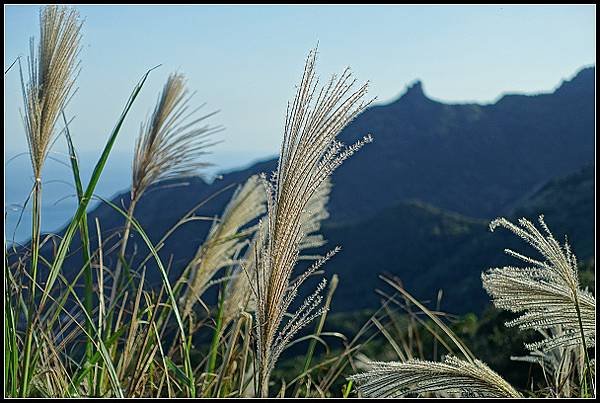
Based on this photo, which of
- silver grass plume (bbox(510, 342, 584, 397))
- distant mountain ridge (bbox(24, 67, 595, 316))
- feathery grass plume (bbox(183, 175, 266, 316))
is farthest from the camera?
distant mountain ridge (bbox(24, 67, 595, 316))

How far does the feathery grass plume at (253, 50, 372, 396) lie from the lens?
4.06ft

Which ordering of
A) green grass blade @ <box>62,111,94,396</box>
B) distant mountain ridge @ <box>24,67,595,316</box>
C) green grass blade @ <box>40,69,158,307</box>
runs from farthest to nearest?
distant mountain ridge @ <box>24,67,595,316</box> < green grass blade @ <box>62,111,94,396</box> < green grass blade @ <box>40,69,158,307</box>

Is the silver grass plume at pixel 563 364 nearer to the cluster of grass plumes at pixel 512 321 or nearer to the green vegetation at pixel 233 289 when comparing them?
the green vegetation at pixel 233 289

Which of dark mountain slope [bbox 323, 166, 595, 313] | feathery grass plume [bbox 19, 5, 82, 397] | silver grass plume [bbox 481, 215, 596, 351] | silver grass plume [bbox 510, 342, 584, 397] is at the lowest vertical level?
dark mountain slope [bbox 323, 166, 595, 313]

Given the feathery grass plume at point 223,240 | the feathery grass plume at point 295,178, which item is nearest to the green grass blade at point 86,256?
the feathery grass plume at point 223,240

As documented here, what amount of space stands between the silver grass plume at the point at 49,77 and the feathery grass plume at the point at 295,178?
2.51 ft

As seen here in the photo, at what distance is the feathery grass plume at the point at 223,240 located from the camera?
7.91 feet

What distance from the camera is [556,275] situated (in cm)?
137

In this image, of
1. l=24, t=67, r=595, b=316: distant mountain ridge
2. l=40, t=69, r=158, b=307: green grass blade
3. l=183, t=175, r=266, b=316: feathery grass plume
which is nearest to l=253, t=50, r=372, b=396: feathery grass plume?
l=40, t=69, r=158, b=307: green grass blade

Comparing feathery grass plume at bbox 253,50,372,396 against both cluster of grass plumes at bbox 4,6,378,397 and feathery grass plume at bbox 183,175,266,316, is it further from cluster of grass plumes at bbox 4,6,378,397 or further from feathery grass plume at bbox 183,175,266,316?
feathery grass plume at bbox 183,175,266,316

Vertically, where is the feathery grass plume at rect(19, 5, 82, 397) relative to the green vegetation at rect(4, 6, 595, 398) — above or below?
above

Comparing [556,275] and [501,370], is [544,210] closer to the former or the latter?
[501,370]

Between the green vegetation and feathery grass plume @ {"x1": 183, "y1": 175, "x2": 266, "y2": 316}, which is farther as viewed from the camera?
→ feathery grass plume @ {"x1": 183, "y1": 175, "x2": 266, "y2": 316}

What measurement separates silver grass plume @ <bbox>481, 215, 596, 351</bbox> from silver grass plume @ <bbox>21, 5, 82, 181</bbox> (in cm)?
Answer: 107
